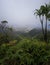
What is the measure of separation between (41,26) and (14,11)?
8.34 ft

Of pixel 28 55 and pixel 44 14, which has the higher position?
pixel 44 14

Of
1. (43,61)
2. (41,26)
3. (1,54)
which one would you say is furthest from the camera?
(41,26)

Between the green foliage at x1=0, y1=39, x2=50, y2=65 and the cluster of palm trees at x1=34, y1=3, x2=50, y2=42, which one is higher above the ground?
the cluster of palm trees at x1=34, y1=3, x2=50, y2=42

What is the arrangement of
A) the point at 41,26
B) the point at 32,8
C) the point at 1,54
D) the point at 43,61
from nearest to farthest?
1. the point at 43,61
2. the point at 1,54
3. the point at 41,26
4. the point at 32,8

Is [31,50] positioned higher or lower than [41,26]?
lower

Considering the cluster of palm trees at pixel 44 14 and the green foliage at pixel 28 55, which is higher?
the cluster of palm trees at pixel 44 14

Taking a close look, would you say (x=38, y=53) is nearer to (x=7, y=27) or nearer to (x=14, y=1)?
(x=7, y=27)

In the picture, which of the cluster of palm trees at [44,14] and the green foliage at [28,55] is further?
the cluster of palm trees at [44,14]

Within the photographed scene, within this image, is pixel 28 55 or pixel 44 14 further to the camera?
pixel 44 14

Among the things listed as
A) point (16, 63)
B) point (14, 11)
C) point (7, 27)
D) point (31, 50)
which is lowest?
point (16, 63)

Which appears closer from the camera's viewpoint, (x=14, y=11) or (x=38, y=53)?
(x=38, y=53)

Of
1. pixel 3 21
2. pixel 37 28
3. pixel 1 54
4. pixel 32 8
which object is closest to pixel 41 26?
pixel 37 28

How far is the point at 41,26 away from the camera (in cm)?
1096

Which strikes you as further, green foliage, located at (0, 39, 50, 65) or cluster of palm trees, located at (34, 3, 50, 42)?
cluster of palm trees, located at (34, 3, 50, 42)
